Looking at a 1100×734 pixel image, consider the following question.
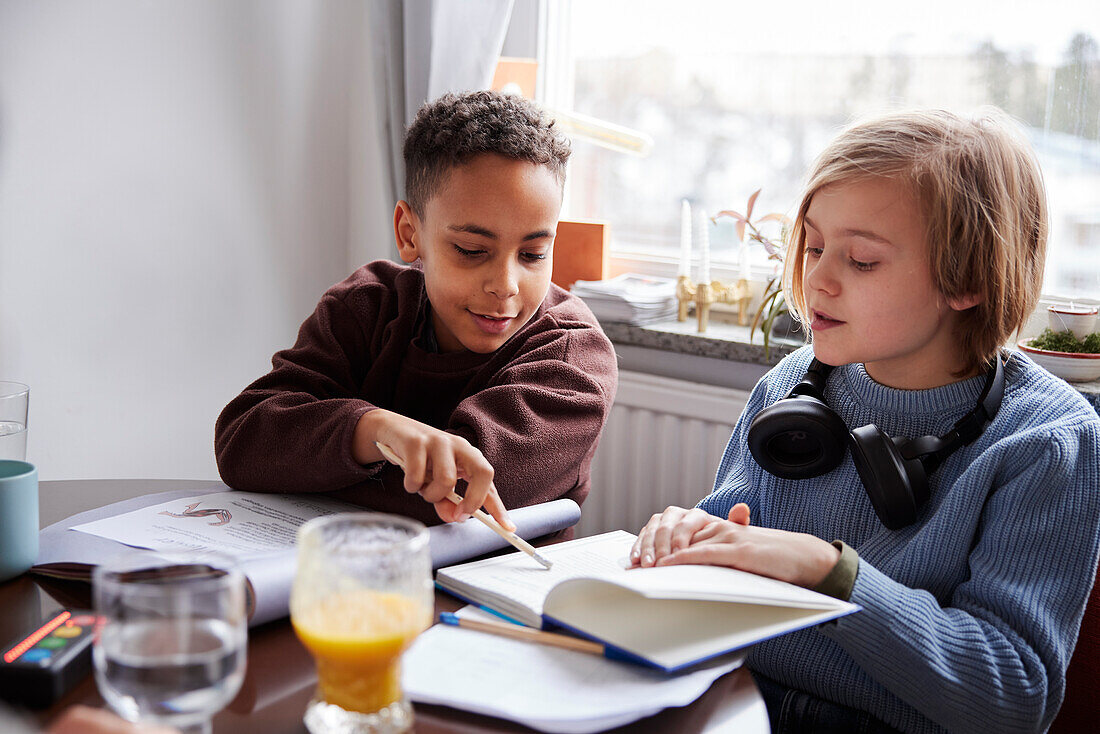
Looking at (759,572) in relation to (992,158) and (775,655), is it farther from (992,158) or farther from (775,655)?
(992,158)

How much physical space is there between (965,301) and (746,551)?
0.45 metres

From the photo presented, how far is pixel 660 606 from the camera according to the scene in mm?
816

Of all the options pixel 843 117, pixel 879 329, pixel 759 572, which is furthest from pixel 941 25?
pixel 759 572

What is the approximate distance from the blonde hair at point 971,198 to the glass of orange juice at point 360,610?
741mm

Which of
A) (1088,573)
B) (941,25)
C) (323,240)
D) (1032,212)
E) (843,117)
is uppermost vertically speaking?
(941,25)

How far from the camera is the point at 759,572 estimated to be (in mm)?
873

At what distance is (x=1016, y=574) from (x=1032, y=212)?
0.45 meters

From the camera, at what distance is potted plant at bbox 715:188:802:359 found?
6.31ft

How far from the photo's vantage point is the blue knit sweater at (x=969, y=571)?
898 mm

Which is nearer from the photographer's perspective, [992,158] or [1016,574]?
[1016,574]

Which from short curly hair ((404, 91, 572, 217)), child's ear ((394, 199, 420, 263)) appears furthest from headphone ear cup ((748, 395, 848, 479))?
child's ear ((394, 199, 420, 263))

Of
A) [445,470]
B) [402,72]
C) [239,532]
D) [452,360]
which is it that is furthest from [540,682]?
[402,72]

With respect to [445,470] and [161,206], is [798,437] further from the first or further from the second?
[161,206]

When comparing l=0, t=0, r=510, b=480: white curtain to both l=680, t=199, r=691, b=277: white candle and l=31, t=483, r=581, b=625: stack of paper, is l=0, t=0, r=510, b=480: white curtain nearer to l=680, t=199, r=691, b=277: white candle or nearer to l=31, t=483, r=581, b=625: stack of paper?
l=680, t=199, r=691, b=277: white candle
